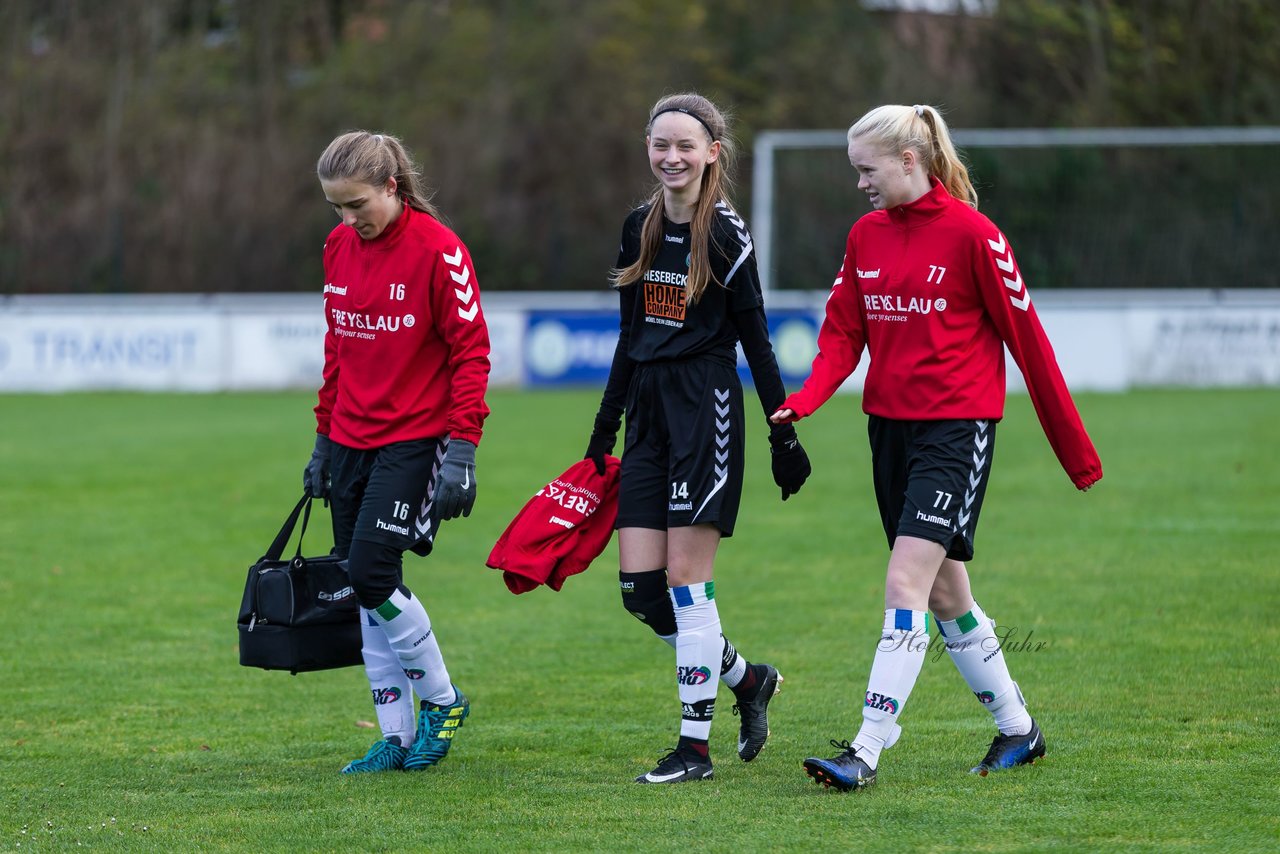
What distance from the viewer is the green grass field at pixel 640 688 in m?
4.53

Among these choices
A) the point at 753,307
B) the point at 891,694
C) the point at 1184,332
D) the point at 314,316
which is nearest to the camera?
the point at 891,694

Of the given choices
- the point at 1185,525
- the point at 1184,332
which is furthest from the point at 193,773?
the point at 1184,332

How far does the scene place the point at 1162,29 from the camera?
99.3ft

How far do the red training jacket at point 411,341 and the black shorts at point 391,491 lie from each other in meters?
0.05

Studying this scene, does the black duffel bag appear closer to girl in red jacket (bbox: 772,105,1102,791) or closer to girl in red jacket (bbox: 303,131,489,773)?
girl in red jacket (bbox: 303,131,489,773)

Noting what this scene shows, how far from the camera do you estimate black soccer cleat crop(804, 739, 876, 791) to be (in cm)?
466

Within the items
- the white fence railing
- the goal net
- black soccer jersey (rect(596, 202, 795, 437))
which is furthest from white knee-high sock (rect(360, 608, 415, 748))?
the goal net

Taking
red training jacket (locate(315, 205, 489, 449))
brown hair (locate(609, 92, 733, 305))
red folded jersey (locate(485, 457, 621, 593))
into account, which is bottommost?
red folded jersey (locate(485, 457, 621, 593))

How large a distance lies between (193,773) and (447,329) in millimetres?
1648

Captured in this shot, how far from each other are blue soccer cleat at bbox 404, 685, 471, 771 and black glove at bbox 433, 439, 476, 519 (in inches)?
29.1

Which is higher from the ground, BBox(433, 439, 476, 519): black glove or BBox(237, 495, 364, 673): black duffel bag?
BBox(433, 439, 476, 519): black glove

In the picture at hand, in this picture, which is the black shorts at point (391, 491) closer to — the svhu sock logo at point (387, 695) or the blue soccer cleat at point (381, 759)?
the svhu sock logo at point (387, 695)

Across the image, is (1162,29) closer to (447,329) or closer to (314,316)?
(314,316)

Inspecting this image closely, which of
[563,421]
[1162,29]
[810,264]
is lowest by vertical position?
[563,421]
